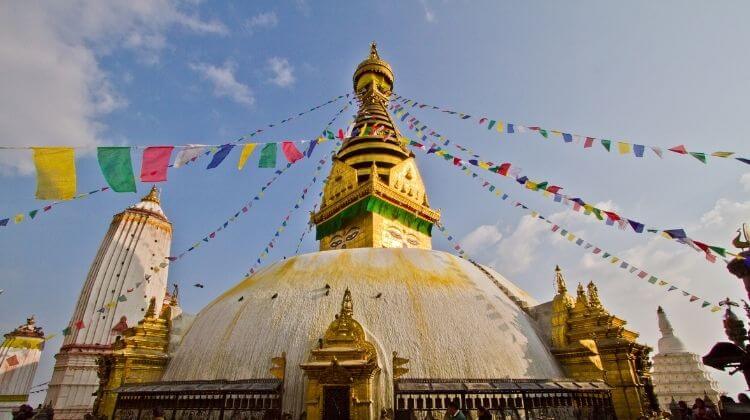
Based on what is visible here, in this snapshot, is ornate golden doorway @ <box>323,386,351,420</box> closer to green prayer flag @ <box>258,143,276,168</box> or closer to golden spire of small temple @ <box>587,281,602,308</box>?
green prayer flag @ <box>258,143,276,168</box>

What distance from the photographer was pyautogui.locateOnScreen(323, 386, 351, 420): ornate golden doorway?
6797mm

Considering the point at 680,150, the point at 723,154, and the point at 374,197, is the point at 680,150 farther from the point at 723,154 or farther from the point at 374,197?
the point at 374,197

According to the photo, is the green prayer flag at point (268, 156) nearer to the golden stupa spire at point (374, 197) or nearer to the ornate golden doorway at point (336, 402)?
the ornate golden doorway at point (336, 402)

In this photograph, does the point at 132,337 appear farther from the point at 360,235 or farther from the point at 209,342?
the point at 360,235

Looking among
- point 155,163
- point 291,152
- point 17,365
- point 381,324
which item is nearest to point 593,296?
point 381,324

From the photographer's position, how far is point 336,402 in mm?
6879

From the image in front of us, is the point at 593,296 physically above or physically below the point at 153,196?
below

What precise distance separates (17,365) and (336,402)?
1901 centimetres

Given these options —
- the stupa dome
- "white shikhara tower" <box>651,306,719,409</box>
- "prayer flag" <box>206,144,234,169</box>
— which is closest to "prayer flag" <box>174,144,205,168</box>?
"prayer flag" <box>206,144,234,169</box>

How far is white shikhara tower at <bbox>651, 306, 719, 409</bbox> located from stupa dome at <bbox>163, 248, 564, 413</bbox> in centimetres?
1331

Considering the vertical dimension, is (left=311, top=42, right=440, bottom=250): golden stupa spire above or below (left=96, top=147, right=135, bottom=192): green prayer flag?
above

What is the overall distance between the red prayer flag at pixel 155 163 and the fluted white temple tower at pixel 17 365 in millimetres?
17227

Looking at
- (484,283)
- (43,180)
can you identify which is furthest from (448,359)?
(43,180)

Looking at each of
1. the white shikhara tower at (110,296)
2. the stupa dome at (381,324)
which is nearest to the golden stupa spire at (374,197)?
the stupa dome at (381,324)
